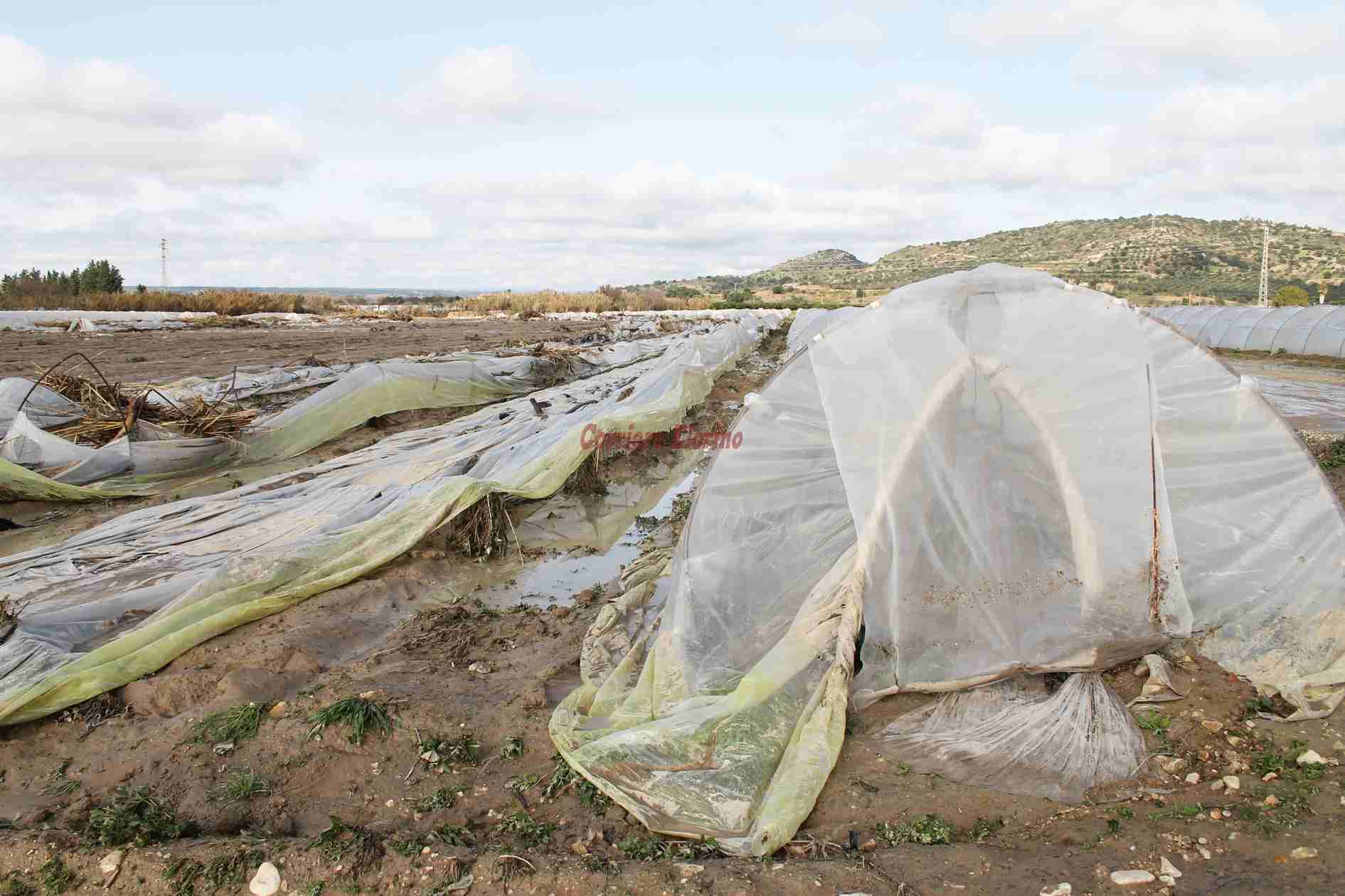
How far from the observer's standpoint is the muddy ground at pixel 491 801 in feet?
8.05

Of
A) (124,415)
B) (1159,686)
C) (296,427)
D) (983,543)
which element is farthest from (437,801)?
(296,427)

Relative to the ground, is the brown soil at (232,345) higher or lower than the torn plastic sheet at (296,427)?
higher

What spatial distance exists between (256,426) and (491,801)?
6.66 metres

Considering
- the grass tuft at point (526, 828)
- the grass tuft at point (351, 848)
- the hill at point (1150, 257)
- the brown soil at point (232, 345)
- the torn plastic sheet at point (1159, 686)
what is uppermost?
the hill at point (1150, 257)

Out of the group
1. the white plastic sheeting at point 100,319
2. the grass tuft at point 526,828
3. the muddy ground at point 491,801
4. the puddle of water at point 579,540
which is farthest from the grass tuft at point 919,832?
the white plastic sheeting at point 100,319

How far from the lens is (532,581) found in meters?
5.44

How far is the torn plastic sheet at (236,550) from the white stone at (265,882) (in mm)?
1666

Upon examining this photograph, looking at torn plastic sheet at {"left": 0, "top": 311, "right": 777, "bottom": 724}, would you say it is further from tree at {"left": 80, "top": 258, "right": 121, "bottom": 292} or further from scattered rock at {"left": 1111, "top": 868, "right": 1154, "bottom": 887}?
tree at {"left": 80, "top": 258, "right": 121, "bottom": 292}

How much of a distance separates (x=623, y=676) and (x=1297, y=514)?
304 cm

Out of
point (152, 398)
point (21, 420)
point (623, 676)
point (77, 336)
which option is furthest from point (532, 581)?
point (77, 336)

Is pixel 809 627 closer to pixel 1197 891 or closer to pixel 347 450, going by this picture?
pixel 1197 891

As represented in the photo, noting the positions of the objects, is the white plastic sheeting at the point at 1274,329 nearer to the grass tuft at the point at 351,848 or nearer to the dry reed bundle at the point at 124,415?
the dry reed bundle at the point at 124,415

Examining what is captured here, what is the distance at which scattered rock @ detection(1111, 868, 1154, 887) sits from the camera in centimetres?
233

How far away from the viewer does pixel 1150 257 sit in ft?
181
